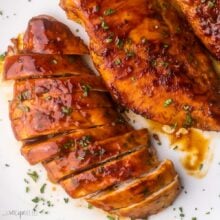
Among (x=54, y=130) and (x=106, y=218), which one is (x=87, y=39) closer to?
(x=54, y=130)

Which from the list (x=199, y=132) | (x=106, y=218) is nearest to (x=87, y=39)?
(x=199, y=132)

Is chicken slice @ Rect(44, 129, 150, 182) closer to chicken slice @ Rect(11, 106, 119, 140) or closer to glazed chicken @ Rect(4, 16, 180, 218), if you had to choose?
glazed chicken @ Rect(4, 16, 180, 218)

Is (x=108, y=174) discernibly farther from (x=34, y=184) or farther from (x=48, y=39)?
(x=48, y=39)

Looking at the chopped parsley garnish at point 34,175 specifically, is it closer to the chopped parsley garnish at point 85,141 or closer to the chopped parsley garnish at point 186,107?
the chopped parsley garnish at point 85,141

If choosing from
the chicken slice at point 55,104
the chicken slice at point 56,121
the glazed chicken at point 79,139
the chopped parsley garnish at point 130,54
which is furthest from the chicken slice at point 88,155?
the chopped parsley garnish at point 130,54

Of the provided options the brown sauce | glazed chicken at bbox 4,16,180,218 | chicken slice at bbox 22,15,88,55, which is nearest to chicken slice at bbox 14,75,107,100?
glazed chicken at bbox 4,16,180,218

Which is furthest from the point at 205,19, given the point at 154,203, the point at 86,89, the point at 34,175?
the point at 34,175

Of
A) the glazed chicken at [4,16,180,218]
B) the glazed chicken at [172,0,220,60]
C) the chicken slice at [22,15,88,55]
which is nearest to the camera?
the glazed chicken at [172,0,220,60]

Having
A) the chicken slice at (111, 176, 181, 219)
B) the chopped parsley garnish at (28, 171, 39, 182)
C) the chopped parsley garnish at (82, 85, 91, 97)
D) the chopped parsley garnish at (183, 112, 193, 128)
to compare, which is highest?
the chopped parsley garnish at (82, 85, 91, 97)

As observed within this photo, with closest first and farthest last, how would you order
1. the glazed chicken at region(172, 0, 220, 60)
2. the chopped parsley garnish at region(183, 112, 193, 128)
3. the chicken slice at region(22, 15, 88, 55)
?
1. the glazed chicken at region(172, 0, 220, 60)
2. the chopped parsley garnish at region(183, 112, 193, 128)
3. the chicken slice at region(22, 15, 88, 55)
